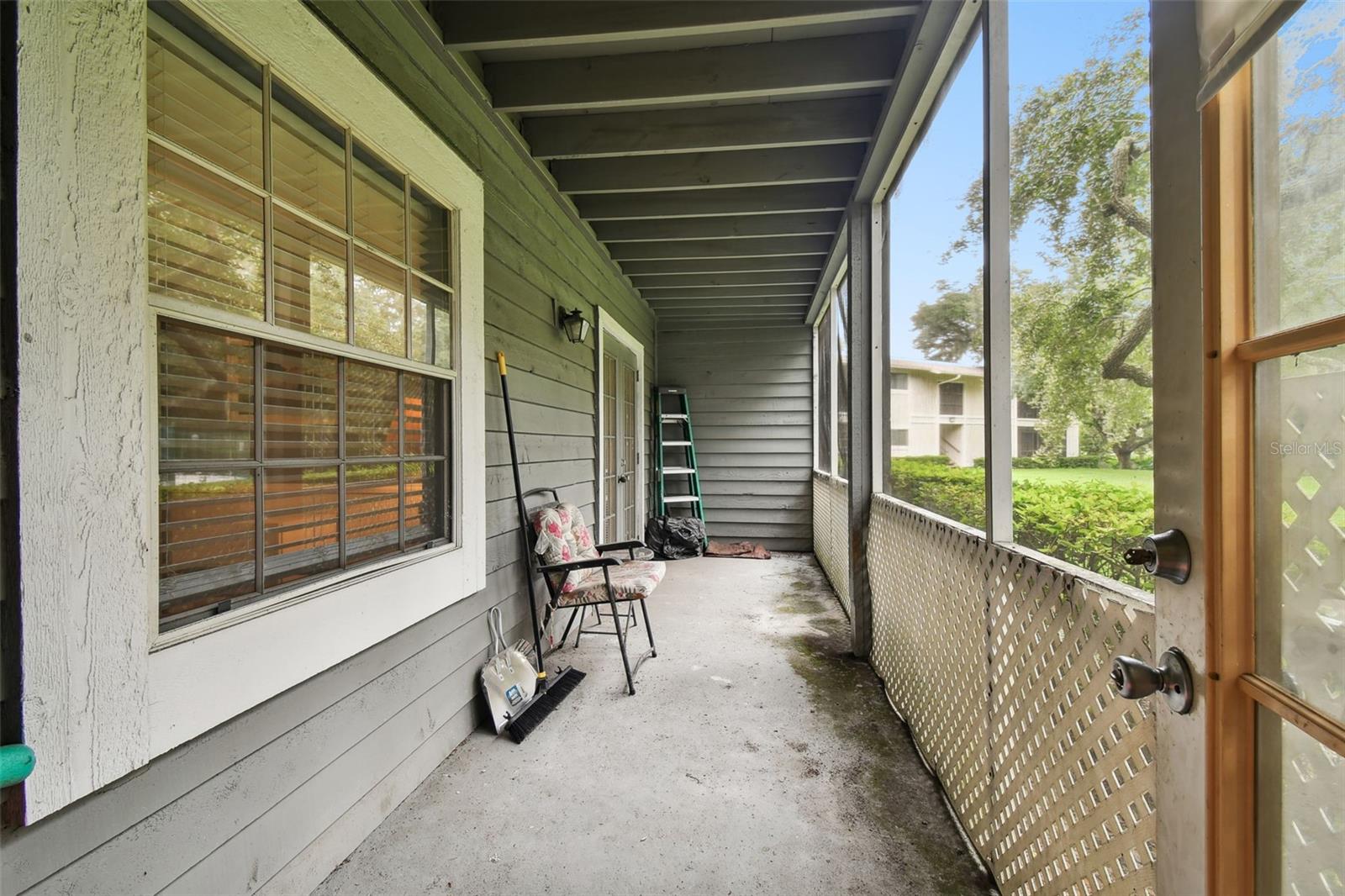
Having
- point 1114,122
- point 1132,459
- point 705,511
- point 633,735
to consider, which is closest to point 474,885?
point 633,735

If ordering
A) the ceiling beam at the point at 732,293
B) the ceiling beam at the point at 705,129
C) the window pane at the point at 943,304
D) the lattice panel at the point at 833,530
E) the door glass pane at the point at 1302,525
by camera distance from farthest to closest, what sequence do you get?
the ceiling beam at the point at 732,293, the lattice panel at the point at 833,530, the ceiling beam at the point at 705,129, the window pane at the point at 943,304, the door glass pane at the point at 1302,525

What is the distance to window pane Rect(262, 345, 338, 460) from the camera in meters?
1.37

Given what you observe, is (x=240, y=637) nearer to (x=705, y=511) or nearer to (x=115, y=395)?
(x=115, y=395)

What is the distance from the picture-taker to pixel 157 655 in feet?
3.41

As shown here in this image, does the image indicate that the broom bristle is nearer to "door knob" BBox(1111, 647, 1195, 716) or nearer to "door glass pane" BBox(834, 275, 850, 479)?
"door knob" BBox(1111, 647, 1195, 716)

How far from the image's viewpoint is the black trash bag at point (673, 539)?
5.96m

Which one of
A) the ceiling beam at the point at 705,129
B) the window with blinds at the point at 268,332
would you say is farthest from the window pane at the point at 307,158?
the ceiling beam at the point at 705,129

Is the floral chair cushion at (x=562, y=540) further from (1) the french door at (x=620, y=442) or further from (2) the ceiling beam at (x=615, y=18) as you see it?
(2) the ceiling beam at (x=615, y=18)

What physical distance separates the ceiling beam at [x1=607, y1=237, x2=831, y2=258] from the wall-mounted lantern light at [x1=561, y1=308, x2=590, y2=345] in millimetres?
1049

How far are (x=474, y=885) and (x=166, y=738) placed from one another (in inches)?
35.0

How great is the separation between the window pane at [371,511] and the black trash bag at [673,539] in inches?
166

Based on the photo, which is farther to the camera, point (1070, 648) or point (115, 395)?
point (1070, 648)

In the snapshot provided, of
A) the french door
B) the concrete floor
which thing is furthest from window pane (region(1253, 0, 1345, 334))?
the french door

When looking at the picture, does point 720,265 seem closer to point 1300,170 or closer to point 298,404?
point 298,404
